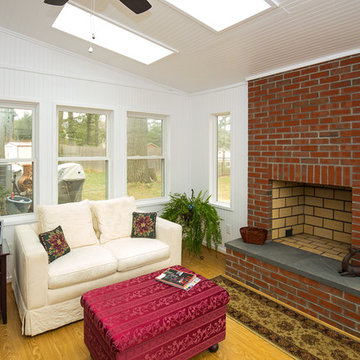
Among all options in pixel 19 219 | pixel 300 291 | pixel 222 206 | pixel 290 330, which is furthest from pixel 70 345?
pixel 222 206

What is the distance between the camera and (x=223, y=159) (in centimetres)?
433

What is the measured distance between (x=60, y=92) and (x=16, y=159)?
92cm

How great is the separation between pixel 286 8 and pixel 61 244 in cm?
276

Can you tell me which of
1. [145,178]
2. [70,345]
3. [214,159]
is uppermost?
[214,159]

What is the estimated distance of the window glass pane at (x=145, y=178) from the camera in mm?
4211

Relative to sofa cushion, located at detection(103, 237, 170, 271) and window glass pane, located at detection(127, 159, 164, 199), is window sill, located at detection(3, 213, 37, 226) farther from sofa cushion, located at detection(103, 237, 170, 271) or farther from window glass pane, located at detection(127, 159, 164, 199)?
window glass pane, located at detection(127, 159, 164, 199)

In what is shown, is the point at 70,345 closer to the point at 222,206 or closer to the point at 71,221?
the point at 71,221

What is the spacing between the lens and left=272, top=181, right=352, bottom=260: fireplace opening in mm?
3291

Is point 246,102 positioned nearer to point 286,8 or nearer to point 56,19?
point 286,8

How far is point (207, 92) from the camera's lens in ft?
14.2

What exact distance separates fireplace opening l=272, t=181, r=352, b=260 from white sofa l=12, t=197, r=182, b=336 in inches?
52.4

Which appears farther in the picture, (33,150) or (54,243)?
(33,150)

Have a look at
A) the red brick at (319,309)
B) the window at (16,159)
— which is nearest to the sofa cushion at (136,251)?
the window at (16,159)

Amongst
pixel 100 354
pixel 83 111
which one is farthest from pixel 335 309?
pixel 83 111
